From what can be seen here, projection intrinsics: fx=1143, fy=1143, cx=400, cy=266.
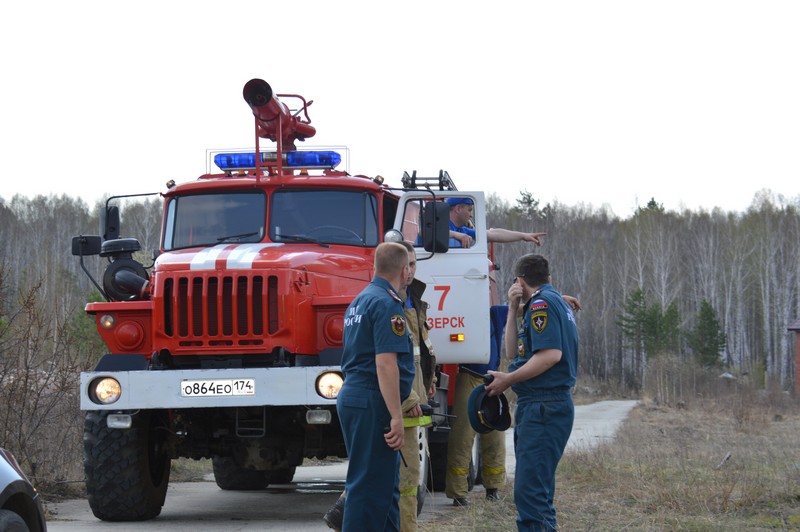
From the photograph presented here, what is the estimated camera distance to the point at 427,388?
8.07m

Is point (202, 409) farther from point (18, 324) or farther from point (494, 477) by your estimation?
point (18, 324)

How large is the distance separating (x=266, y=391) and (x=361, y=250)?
1.94 metres

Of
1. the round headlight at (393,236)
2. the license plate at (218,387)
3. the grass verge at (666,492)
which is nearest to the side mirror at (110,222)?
the license plate at (218,387)

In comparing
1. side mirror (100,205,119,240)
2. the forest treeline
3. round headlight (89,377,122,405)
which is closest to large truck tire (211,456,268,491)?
side mirror (100,205,119,240)

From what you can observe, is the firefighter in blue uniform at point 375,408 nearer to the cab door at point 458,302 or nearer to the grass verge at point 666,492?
the grass verge at point 666,492

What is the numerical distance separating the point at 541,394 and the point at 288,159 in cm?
486

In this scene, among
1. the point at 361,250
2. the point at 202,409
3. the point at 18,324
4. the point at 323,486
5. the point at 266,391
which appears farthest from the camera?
the point at 323,486

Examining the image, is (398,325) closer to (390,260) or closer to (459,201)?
(390,260)

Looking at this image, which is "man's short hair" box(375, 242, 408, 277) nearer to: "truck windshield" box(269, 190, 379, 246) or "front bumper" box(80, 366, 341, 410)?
"front bumper" box(80, 366, 341, 410)

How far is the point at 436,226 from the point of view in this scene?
9.98 meters

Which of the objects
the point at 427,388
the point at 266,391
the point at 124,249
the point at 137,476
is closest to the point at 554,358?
the point at 427,388

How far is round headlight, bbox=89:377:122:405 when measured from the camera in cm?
920

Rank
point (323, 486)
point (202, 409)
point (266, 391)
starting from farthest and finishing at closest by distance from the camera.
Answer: point (323, 486) < point (202, 409) < point (266, 391)

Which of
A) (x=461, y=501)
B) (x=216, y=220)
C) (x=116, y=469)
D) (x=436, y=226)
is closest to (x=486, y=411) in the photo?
(x=436, y=226)
